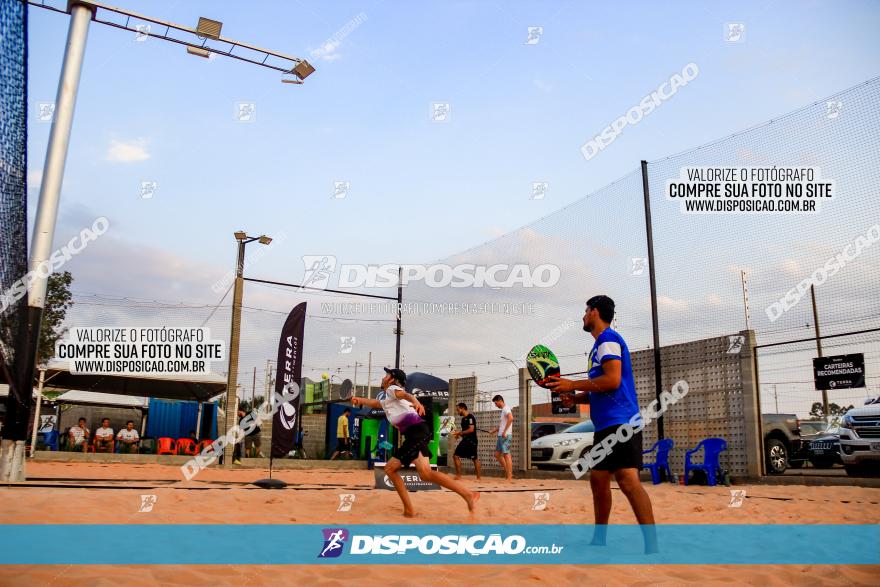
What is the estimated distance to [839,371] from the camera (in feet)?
31.2

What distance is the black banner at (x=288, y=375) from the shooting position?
14891 mm

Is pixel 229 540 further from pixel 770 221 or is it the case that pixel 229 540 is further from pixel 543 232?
pixel 543 232

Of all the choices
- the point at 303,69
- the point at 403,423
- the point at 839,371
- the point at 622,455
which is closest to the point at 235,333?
the point at 303,69

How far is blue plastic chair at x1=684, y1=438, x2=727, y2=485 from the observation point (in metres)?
10.4

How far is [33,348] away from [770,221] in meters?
10.3

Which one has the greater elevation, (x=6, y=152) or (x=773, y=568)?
(x=6, y=152)

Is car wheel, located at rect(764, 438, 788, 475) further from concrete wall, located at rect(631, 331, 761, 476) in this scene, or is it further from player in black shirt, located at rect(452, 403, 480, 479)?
player in black shirt, located at rect(452, 403, 480, 479)

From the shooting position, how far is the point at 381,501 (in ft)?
23.6

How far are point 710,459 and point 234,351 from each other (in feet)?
42.1

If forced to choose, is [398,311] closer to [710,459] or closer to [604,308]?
[710,459]

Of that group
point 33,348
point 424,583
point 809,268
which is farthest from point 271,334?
point 424,583

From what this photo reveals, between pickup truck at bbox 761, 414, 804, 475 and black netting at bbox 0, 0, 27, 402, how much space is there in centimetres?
1110

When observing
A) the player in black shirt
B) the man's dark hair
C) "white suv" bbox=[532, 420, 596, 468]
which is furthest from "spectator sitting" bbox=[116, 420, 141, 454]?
the man's dark hair

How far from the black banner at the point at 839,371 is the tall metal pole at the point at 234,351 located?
14016 millimetres
